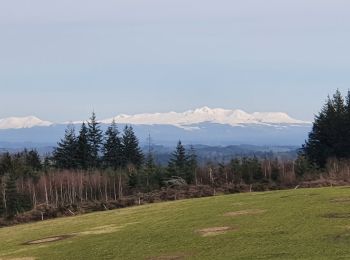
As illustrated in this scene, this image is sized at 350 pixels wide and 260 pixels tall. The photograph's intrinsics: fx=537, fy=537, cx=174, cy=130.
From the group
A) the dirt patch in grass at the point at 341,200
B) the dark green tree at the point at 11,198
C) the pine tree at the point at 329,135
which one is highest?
the pine tree at the point at 329,135

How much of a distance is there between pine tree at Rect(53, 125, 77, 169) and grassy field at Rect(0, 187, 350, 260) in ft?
218

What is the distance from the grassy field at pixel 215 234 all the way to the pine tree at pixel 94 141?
69.5 metres

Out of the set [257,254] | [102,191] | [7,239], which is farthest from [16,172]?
[257,254]

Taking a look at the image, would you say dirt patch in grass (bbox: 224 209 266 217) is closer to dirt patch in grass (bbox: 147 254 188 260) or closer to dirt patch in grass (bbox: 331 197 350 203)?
dirt patch in grass (bbox: 331 197 350 203)

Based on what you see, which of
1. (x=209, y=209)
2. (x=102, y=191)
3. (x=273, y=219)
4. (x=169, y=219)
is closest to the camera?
(x=273, y=219)

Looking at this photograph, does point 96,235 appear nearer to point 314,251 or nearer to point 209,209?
point 209,209

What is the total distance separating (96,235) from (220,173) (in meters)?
48.4

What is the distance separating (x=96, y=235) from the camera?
2911 cm

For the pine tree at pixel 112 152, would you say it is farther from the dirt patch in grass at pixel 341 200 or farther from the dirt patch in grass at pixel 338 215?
the dirt patch in grass at pixel 338 215

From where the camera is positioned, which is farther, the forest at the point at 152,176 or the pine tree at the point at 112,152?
the pine tree at the point at 112,152

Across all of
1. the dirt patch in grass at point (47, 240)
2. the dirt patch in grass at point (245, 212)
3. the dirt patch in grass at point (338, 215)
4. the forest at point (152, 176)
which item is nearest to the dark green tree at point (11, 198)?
the forest at point (152, 176)

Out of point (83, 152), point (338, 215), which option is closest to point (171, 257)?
point (338, 215)

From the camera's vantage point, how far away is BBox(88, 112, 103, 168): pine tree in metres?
106

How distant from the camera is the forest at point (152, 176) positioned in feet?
185
